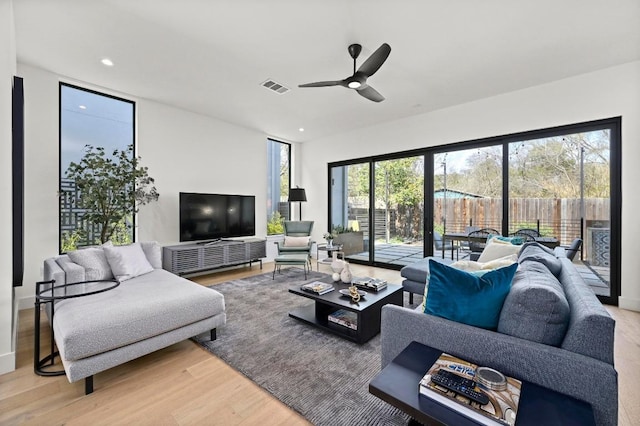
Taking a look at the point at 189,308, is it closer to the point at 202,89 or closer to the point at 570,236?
the point at 202,89

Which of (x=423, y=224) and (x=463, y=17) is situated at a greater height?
(x=463, y=17)

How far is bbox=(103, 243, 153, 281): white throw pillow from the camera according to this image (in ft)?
9.08

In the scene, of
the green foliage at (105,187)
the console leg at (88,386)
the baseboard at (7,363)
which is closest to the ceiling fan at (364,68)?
the green foliage at (105,187)

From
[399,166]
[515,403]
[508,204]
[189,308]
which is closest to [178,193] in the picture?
[189,308]

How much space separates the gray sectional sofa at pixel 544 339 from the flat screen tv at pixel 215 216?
13.1 ft

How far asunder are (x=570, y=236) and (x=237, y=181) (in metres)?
5.48

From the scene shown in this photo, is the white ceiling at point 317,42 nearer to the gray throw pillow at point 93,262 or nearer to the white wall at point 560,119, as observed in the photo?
the white wall at point 560,119

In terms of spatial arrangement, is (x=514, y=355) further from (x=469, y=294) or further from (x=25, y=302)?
(x=25, y=302)

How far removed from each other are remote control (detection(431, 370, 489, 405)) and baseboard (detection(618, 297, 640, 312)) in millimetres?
3735

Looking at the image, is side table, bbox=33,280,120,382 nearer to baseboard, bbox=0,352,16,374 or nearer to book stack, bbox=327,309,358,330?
baseboard, bbox=0,352,16,374

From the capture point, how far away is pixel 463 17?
2396 millimetres

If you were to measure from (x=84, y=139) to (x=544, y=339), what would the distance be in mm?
5303

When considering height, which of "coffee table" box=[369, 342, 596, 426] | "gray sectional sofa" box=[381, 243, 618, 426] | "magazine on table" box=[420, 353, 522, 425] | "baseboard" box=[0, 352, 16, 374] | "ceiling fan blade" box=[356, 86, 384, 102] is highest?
"ceiling fan blade" box=[356, 86, 384, 102]

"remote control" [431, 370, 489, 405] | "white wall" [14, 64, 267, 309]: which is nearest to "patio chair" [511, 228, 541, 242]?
"remote control" [431, 370, 489, 405]
